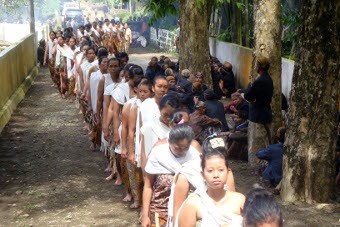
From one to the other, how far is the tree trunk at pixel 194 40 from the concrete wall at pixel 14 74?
13.0ft

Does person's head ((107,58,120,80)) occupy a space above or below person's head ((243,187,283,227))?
below

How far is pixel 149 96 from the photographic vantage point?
7.06 m

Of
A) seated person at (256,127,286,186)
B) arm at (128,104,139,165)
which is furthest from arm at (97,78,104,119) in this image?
arm at (128,104,139,165)

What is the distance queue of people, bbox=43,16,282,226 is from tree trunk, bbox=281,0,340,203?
1065 millimetres

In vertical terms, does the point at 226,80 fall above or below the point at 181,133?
below

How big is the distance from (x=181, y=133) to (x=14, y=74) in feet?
42.2

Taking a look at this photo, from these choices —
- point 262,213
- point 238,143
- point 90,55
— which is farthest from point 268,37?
point 262,213

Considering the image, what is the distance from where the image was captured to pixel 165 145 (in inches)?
210

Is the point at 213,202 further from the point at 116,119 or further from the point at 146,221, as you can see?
the point at 116,119

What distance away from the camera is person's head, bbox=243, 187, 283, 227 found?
11.1 feet

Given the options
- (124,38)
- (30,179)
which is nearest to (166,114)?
(30,179)

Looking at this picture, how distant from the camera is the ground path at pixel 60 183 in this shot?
7.67 metres

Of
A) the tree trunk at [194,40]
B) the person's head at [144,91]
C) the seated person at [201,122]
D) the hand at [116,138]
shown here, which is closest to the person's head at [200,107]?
the seated person at [201,122]

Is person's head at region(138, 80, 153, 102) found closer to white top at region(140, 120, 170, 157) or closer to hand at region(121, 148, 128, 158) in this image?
hand at region(121, 148, 128, 158)
